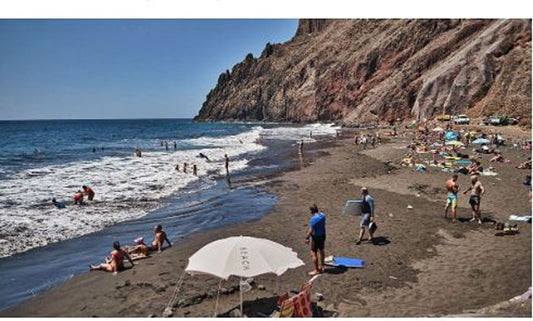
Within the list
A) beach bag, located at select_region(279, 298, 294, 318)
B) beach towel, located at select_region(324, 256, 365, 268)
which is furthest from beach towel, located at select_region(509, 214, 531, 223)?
beach bag, located at select_region(279, 298, 294, 318)

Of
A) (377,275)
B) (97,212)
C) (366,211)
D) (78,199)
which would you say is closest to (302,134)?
(78,199)

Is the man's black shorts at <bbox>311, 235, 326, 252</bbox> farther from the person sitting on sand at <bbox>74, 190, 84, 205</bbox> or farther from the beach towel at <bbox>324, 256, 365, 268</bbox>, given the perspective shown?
the person sitting on sand at <bbox>74, 190, 84, 205</bbox>

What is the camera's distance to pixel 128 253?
9789 millimetres

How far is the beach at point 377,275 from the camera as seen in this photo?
7027 millimetres

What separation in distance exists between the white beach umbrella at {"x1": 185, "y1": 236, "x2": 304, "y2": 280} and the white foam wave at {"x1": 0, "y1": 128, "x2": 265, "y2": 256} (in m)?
6.60

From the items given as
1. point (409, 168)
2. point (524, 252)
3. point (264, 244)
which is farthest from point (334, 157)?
point (264, 244)

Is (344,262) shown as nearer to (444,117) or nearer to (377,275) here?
(377,275)

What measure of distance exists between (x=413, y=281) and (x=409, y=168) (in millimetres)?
13485

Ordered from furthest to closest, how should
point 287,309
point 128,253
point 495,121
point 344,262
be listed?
point 495,121 < point 128,253 < point 344,262 < point 287,309

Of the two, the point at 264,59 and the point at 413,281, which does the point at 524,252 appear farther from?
the point at 264,59

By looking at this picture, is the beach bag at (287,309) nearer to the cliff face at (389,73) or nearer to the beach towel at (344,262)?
the beach towel at (344,262)

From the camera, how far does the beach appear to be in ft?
23.1

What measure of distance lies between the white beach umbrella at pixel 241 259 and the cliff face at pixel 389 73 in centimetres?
2634

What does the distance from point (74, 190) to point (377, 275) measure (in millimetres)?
15567
